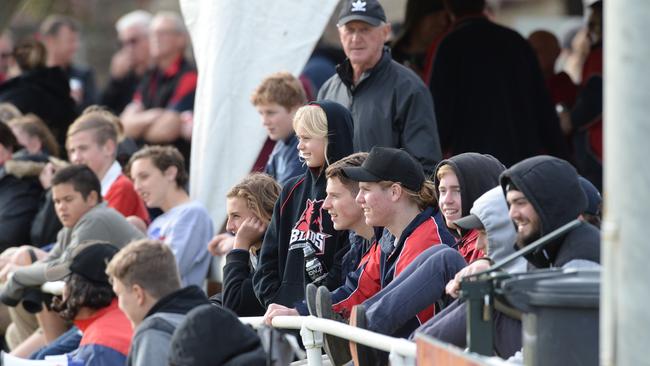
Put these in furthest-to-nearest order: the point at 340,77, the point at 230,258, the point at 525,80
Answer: the point at 525,80
the point at 340,77
the point at 230,258

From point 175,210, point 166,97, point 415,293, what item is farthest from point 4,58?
point 415,293

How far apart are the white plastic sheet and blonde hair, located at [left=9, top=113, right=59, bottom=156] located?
1756 millimetres

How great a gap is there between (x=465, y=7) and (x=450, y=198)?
3.79m

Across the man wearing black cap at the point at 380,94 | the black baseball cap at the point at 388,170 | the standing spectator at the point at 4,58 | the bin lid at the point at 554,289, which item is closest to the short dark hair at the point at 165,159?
the man wearing black cap at the point at 380,94

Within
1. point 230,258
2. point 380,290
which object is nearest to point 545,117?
point 230,258

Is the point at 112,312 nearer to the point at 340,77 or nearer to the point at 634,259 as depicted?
the point at 340,77

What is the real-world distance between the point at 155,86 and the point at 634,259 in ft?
28.7

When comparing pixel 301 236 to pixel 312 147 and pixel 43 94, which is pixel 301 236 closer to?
pixel 312 147

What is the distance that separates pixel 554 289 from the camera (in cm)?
411

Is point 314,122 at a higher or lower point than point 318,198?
higher

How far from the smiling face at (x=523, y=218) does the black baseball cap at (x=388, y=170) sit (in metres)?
1.13

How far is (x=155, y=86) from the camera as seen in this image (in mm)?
11742

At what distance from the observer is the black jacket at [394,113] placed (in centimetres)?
697

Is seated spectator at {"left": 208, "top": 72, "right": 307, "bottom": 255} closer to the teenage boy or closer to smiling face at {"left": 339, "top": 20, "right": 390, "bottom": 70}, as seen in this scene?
the teenage boy
